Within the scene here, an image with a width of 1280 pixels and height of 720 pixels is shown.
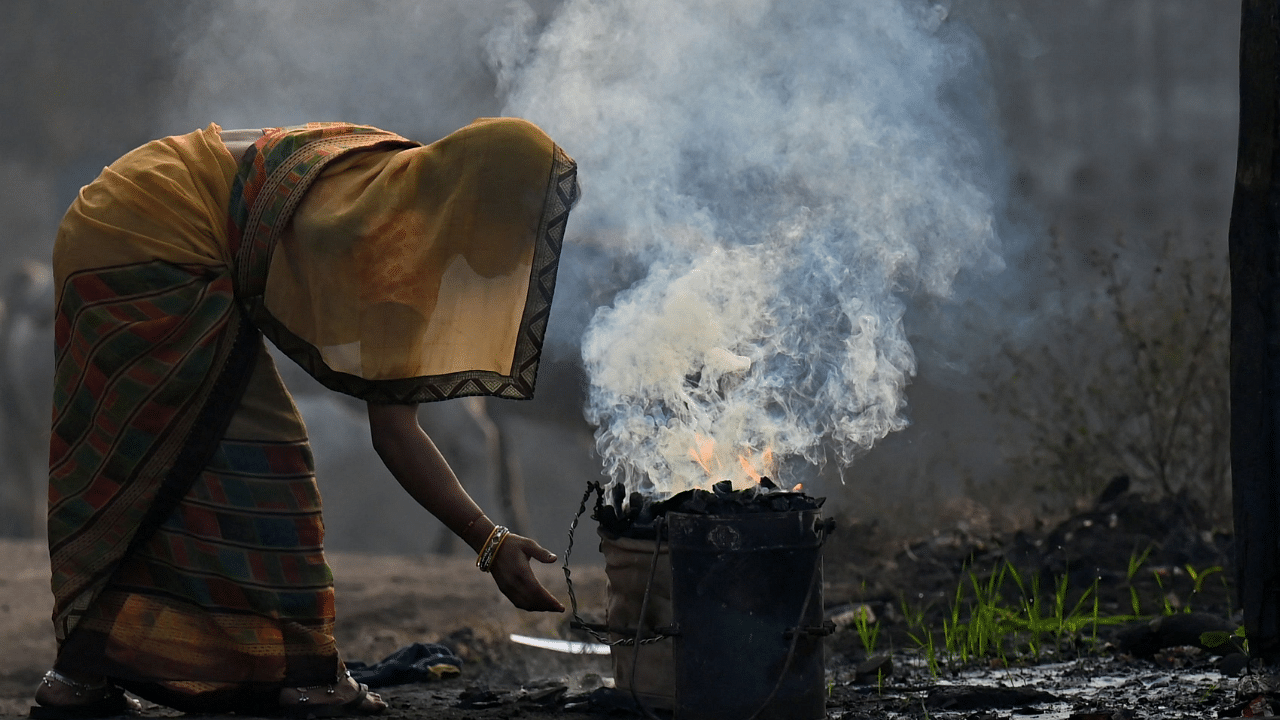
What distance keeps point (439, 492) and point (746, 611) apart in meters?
0.95

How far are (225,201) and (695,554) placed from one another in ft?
5.77

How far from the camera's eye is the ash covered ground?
438 centimetres

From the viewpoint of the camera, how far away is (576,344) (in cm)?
949

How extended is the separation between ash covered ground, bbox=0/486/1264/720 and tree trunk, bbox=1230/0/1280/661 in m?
0.31

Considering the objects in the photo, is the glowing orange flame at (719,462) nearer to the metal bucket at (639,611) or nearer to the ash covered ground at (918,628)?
the metal bucket at (639,611)

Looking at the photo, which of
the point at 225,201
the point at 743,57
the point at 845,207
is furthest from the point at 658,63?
the point at 225,201

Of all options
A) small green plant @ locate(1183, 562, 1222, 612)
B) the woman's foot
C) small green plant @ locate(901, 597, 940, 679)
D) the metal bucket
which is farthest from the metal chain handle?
small green plant @ locate(1183, 562, 1222, 612)

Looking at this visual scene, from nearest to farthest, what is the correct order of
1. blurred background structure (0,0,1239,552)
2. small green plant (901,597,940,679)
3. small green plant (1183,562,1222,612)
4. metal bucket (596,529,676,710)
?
1. metal bucket (596,529,676,710)
2. small green plant (901,597,940,679)
3. small green plant (1183,562,1222,612)
4. blurred background structure (0,0,1239,552)

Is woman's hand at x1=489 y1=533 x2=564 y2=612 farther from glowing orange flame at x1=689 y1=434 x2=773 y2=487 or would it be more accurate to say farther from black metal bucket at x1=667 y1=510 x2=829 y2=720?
glowing orange flame at x1=689 y1=434 x2=773 y2=487

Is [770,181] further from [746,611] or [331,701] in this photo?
[331,701]

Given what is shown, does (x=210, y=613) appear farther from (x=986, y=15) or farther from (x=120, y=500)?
(x=986, y=15)

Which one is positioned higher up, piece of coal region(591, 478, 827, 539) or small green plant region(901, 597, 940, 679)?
piece of coal region(591, 478, 827, 539)

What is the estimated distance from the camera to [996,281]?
9227 millimetres

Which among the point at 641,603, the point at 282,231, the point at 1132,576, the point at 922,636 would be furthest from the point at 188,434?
the point at 1132,576
